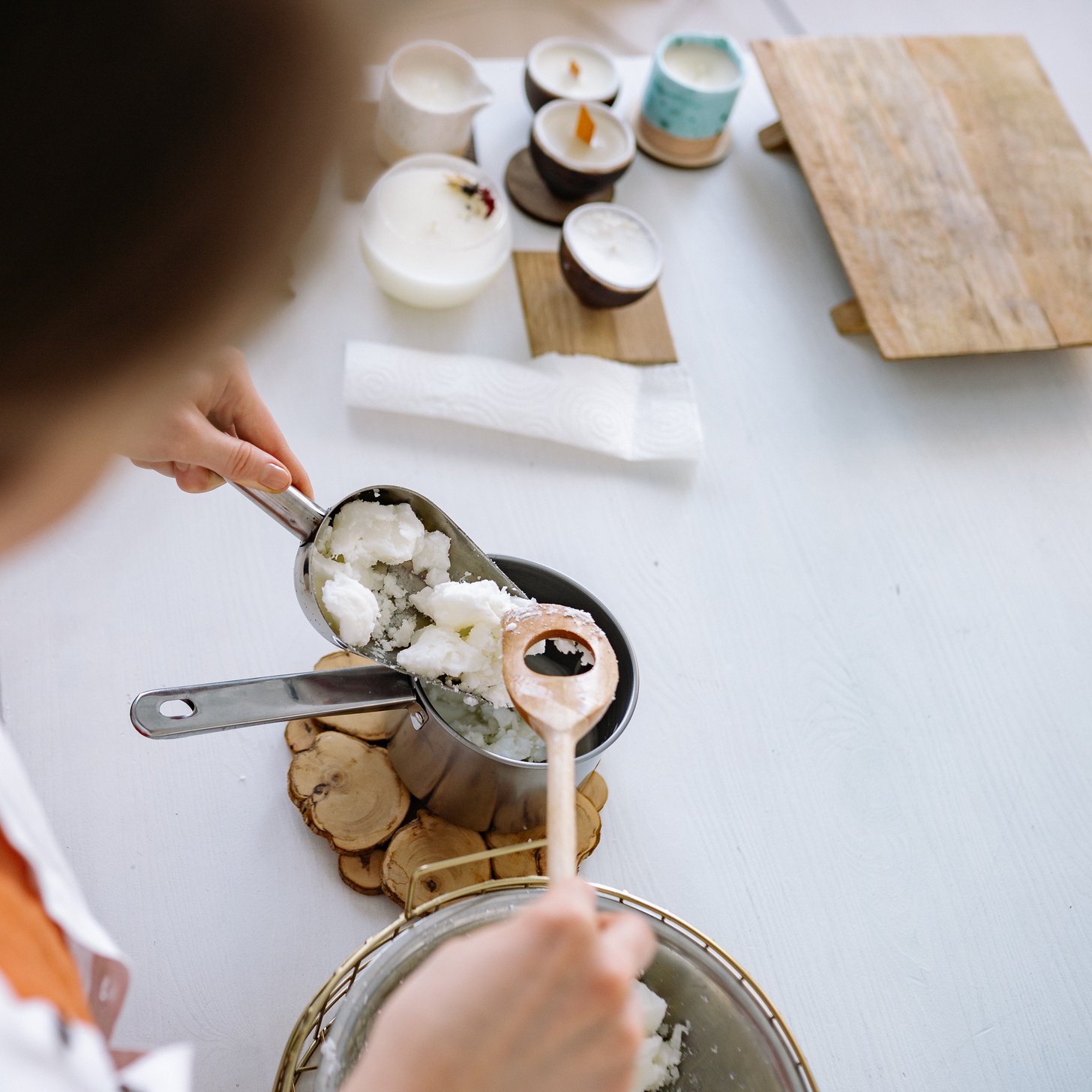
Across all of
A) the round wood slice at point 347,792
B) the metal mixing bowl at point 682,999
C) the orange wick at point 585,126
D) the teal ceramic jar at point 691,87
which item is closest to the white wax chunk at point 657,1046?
the metal mixing bowl at point 682,999

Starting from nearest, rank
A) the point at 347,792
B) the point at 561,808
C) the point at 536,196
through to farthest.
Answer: the point at 561,808
the point at 347,792
the point at 536,196

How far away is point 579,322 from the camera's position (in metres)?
1.04

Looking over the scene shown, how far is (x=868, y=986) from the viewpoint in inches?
29.6

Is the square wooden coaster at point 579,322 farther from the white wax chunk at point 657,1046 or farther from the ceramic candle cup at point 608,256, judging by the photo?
the white wax chunk at point 657,1046

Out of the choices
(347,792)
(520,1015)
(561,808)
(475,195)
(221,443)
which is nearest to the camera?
(520,1015)

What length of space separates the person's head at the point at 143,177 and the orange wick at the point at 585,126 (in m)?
0.88

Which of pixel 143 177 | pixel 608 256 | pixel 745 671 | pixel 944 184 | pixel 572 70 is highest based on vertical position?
pixel 143 177

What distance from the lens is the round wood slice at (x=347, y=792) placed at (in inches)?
28.5

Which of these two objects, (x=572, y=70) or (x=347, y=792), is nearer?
(x=347, y=792)

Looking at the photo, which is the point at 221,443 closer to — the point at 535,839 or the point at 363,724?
the point at 363,724

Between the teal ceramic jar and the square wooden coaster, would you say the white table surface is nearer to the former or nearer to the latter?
the square wooden coaster

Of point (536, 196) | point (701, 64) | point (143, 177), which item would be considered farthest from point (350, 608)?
point (701, 64)

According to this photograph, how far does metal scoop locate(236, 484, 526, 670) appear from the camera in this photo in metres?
0.67

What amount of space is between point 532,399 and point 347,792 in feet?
1.47
